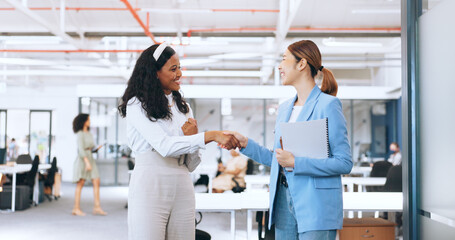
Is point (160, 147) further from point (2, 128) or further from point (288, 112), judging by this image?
point (2, 128)

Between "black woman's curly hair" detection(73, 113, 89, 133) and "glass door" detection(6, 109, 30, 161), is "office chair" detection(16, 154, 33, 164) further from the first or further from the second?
"glass door" detection(6, 109, 30, 161)

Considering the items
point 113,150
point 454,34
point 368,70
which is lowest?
point 113,150

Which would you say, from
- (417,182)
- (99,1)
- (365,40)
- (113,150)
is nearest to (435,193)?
(417,182)

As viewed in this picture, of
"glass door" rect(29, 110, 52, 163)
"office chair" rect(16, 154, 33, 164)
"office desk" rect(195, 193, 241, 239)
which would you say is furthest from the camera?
"glass door" rect(29, 110, 52, 163)

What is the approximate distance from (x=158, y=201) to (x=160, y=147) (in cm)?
23

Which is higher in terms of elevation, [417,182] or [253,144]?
[253,144]

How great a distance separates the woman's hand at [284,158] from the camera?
188 cm

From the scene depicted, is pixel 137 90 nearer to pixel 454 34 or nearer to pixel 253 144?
pixel 253 144

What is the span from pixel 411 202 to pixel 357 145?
44.4ft

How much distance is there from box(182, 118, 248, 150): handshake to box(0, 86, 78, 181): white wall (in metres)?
17.1

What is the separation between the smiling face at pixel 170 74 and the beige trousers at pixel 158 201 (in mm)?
318

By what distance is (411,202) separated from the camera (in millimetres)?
2516

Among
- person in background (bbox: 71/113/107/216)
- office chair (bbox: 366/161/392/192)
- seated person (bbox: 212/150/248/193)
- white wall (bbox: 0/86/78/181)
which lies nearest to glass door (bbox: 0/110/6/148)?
white wall (bbox: 0/86/78/181)

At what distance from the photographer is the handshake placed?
202 centimetres
